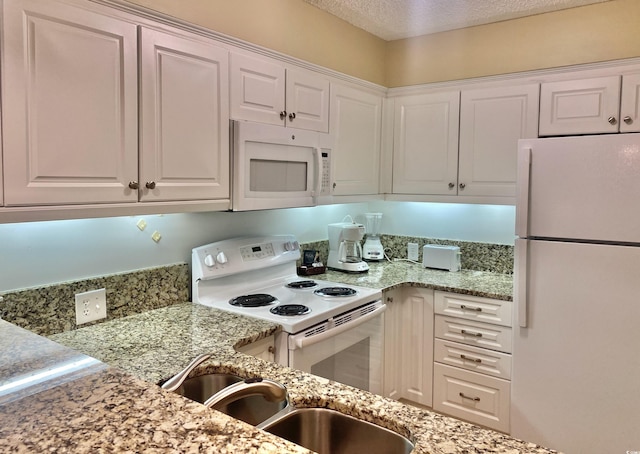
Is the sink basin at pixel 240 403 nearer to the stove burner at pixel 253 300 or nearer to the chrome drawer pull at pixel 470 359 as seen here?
the stove burner at pixel 253 300

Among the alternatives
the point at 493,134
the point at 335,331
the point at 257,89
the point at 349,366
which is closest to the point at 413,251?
the point at 493,134

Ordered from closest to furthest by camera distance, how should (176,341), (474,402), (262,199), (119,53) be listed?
(119,53)
(176,341)
(262,199)
(474,402)

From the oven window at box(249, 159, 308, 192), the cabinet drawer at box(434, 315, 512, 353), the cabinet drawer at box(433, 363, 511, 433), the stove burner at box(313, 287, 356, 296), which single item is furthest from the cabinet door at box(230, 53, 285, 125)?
the cabinet drawer at box(433, 363, 511, 433)

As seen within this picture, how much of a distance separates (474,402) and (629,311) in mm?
1017

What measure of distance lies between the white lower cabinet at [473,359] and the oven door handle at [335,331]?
44 centimetres

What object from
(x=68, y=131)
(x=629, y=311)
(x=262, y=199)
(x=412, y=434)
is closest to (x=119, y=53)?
(x=68, y=131)

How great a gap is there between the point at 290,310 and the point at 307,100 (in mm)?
1147

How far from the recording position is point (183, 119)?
188 cm

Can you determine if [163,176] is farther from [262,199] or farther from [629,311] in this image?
[629,311]

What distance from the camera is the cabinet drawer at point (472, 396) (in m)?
2.62

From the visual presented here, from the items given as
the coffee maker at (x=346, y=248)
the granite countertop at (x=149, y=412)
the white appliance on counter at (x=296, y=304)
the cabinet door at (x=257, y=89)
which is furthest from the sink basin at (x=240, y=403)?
the coffee maker at (x=346, y=248)

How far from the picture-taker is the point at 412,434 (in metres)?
0.98

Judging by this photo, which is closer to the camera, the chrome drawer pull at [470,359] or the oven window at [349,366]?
the oven window at [349,366]

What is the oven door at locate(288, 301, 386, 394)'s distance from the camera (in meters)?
2.07
